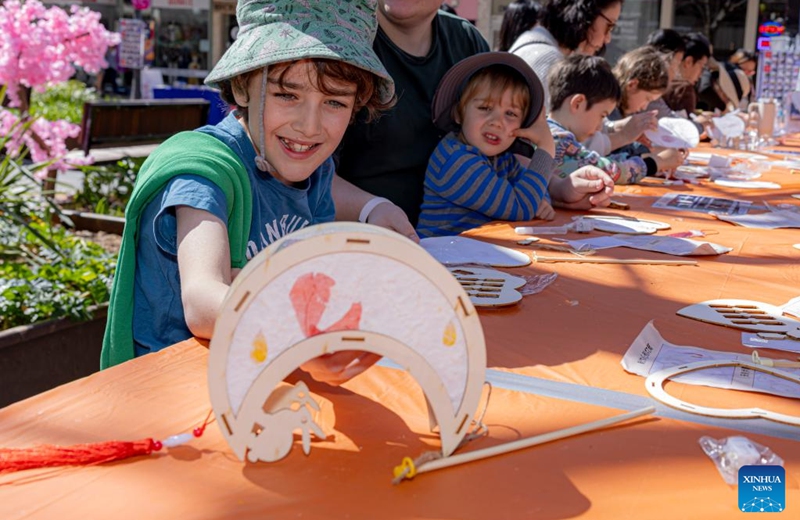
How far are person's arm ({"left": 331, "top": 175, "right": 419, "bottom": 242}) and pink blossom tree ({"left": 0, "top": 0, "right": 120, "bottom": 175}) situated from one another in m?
2.26

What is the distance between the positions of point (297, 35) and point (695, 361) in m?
0.76

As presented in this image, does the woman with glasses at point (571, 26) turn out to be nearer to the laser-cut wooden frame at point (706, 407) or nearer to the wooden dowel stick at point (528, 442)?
the laser-cut wooden frame at point (706, 407)

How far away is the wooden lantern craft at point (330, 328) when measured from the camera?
2.79 feet

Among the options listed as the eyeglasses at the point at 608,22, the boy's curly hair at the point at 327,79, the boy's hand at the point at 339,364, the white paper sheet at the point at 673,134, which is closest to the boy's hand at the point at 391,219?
the boy's curly hair at the point at 327,79

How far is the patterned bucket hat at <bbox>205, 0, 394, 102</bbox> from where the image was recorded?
53.2 inches

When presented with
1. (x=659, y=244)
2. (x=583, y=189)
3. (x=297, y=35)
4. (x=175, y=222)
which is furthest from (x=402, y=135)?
(x=175, y=222)

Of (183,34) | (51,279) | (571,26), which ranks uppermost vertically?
(183,34)

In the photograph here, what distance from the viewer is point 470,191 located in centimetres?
252

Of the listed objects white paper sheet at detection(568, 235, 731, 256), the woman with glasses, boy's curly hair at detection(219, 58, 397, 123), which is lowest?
white paper sheet at detection(568, 235, 731, 256)

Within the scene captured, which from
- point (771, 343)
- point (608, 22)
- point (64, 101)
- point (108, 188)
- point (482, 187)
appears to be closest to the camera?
point (771, 343)

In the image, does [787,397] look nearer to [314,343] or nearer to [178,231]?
[314,343]

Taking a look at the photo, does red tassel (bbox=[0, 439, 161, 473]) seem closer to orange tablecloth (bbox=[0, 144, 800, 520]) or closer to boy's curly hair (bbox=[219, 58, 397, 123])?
orange tablecloth (bbox=[0, 144, 800, 520])

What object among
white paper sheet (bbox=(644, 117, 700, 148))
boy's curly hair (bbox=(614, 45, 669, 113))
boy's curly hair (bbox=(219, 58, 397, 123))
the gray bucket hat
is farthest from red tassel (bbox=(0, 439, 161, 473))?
boy's curly hair (bbox=(614, 45, 669, 113))

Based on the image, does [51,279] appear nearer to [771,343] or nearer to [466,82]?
[466,82]
